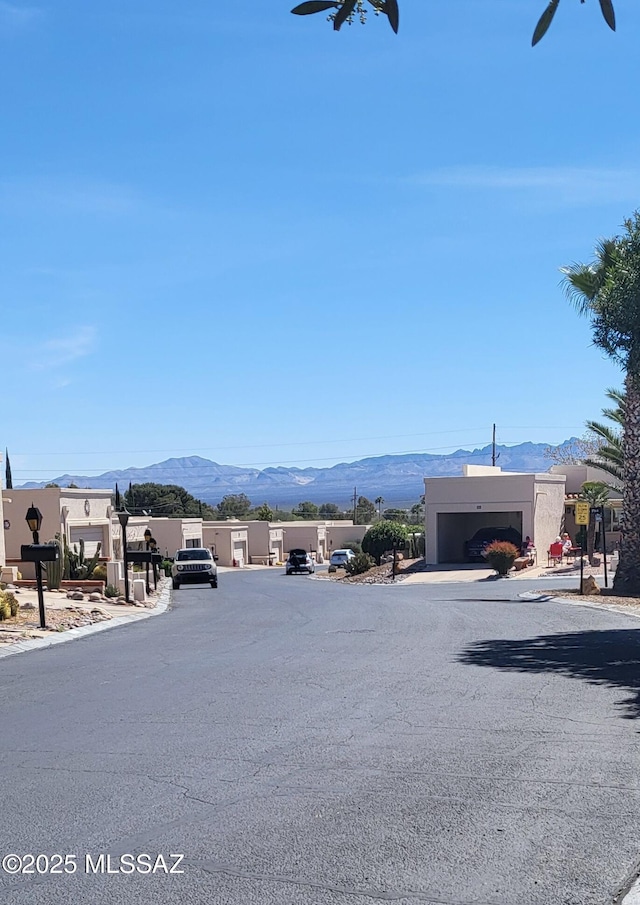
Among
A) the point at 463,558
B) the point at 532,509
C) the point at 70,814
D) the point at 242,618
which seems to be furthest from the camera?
the point at 463,558

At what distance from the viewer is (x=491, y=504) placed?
49.4m

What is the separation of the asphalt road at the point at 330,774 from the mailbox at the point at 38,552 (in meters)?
5.53

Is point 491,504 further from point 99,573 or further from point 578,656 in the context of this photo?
point 578,656

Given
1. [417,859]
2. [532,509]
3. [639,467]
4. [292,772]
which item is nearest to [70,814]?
[292,772]

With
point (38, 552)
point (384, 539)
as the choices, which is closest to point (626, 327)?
point (38, 552)

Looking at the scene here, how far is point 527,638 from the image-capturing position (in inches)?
696

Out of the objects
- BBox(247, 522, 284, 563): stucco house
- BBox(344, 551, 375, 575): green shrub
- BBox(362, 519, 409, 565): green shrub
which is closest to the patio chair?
BBox(344, 551, 375, 575): green shrub

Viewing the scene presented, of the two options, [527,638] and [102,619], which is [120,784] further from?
[102,619]

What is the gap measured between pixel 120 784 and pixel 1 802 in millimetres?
884

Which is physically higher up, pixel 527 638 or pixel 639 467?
pixel 639 467

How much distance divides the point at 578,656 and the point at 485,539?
3484cm

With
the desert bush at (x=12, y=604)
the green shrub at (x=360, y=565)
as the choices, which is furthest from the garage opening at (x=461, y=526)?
the desert bush at (x=12, y=604)

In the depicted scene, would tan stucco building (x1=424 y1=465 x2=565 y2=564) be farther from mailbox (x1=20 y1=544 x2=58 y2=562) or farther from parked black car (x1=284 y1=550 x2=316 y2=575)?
mailbox (x1=20 y1=544 x2=58 y2=562)

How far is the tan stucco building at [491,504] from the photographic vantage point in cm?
4872
